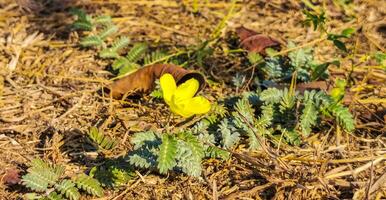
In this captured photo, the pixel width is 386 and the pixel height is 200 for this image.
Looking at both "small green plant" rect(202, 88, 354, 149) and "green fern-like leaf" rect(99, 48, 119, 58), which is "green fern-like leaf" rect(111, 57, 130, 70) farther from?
"small green plant" rect(202, 88, 354, 149)

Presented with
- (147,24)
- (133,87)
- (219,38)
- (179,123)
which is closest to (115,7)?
(147,24)

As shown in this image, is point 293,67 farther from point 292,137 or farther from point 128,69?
point 128,69

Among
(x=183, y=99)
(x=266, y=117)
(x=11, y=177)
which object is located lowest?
(x=11, y=177)

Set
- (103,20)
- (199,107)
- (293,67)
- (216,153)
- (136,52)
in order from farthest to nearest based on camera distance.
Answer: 1. (103,20)
2. (136,52)
3. (293,67)
4. (216,153)
5. (199,107)

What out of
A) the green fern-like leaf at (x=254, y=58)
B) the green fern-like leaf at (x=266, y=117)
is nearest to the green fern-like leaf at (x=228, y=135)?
the green fern-like leaf at (x=266, y=117)

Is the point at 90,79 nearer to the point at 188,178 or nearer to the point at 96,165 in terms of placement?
the point at 96,165

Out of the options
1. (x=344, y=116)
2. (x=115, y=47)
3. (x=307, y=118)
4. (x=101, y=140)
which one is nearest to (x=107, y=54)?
(x=115, y=47)

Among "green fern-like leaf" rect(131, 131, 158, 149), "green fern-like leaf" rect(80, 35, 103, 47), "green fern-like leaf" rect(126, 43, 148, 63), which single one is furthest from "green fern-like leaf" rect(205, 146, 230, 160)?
"green fern-like leaf" rect(80, 35, 103, 47)
